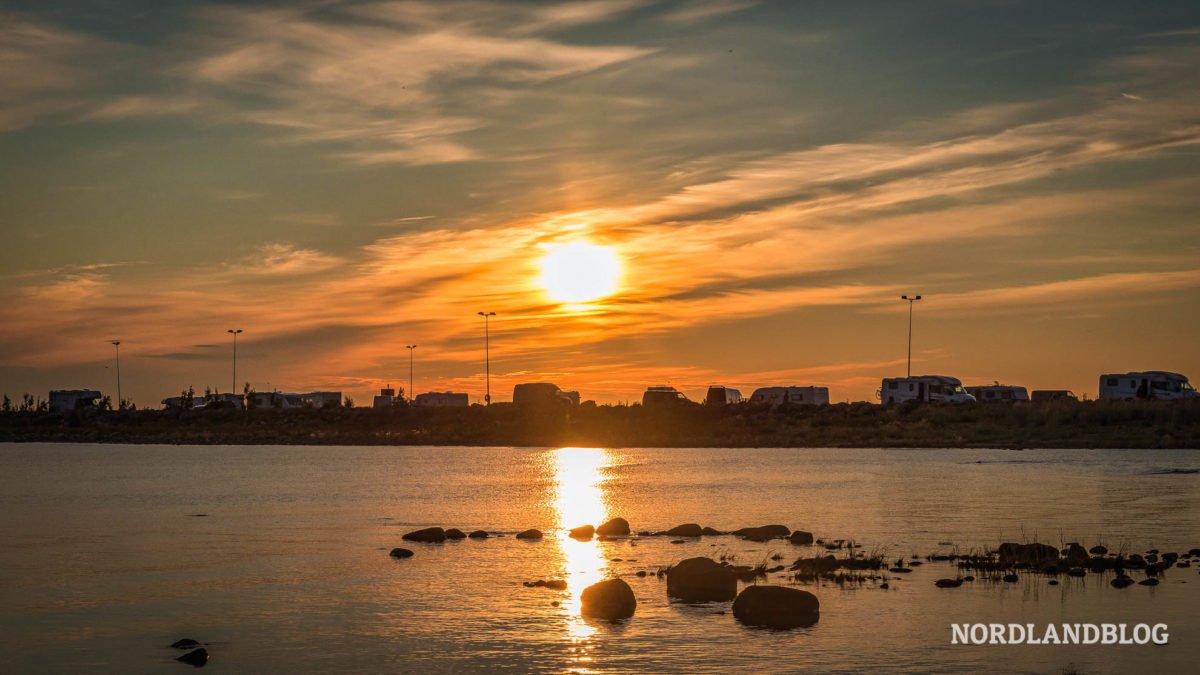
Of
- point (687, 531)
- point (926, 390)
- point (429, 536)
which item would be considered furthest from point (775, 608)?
point (926, 390)

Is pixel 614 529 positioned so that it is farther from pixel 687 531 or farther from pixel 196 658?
pixel 196 658

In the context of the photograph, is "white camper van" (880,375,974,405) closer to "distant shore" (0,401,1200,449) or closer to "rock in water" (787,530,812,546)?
"distant shore" (0,401,1200,449)

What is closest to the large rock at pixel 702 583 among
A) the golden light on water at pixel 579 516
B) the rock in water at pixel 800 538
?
the golden light on water at pixel 579 516

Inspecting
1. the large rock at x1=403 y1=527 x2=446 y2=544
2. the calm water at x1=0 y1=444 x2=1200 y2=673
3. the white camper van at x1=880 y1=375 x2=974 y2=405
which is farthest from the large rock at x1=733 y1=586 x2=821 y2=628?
the white camper van at x1=880 y1=375 x2=974 y2=405

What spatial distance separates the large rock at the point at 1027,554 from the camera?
133 feet

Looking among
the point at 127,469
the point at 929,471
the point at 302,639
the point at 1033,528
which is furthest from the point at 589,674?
the point at 127,469

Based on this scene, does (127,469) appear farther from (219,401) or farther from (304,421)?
(219,401)

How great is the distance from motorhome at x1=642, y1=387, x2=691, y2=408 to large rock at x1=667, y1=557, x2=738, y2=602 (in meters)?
123

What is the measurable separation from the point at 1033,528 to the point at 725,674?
30279 mm

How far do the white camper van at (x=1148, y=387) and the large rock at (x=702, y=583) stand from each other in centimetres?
11332

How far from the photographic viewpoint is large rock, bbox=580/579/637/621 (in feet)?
108

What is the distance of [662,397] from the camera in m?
162

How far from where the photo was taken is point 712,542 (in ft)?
161

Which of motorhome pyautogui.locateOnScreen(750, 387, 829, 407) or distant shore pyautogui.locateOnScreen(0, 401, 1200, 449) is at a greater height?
motorhome pyautogui.locateOnScreen(750, 387, 829, 407)
